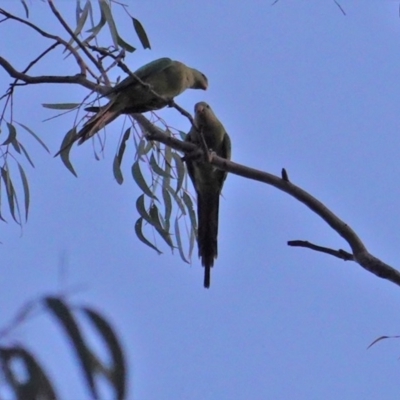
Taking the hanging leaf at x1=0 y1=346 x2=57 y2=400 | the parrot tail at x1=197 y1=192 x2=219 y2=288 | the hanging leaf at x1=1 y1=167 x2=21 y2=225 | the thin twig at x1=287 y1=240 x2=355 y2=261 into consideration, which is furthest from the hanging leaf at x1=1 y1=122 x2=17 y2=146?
the hanging leaf at x1=0 y1=346 x2=57 y2=400

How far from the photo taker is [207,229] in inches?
119

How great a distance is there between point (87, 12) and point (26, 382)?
1.90m

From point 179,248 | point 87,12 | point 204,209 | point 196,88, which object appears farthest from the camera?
point 196,88

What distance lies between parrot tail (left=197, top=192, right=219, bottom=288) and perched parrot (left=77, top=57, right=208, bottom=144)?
1.34ft

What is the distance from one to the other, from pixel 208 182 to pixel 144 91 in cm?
64

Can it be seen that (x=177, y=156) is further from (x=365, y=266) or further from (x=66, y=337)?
(x=66, y=337)

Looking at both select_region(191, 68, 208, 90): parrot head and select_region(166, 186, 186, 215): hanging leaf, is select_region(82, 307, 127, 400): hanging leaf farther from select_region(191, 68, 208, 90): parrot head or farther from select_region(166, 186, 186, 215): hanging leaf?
select_region(191, 68, 208, 90): parrot head

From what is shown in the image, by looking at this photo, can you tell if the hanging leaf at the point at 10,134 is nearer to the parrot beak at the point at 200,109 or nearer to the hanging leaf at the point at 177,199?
the hanging leaf at the point at 177,199

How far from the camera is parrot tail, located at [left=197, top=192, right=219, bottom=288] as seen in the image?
2.93m

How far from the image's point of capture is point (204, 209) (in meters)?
3.13

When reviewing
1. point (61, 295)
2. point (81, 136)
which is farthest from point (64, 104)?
point (61, 295)

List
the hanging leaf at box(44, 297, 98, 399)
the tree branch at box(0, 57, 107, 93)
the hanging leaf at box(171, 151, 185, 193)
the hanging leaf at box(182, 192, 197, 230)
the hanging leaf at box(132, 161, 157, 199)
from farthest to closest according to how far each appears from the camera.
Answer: the hanging leaf at box(182, 192, 197, 230) → the hanging leaf at box(171, 151, 185, 193) → the hanging leaf at box(132, 161, 157, 199) → the tree branch at box(0, 57, 107, 93) → the hanging leaf at box(44, 297, 98, 399)

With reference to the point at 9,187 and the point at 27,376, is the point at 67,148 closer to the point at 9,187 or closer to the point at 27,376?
the point at 9,187

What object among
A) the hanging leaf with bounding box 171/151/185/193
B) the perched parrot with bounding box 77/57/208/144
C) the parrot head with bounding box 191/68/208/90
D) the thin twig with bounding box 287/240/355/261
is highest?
the parrot head with bounding box 191/68/208/90
